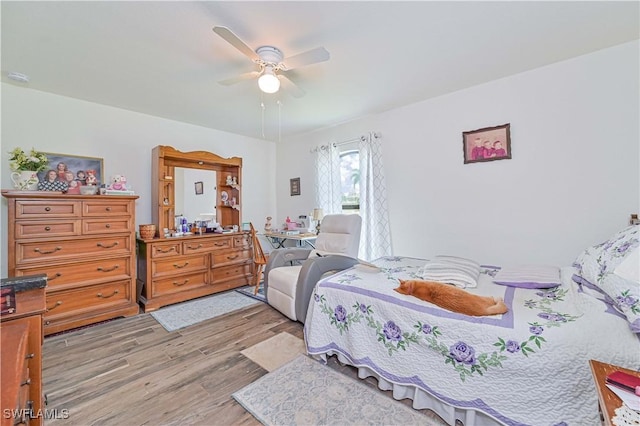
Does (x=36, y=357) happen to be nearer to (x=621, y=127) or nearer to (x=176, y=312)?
(x=176, y=312)

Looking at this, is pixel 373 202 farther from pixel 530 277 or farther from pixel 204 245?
pixel 204 245

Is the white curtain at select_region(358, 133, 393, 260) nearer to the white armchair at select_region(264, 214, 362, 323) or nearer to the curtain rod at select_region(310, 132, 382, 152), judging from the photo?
the curtain rod at select_region(310, 132, 382, 152)

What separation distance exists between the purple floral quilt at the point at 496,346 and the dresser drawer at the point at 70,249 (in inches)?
95.1

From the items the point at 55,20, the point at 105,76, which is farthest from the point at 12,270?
the point at 55,20

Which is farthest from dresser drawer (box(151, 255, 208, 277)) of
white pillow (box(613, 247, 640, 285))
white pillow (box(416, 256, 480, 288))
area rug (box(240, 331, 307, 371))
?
white pillow (box(613, 247, 640, 285))

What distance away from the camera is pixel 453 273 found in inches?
72.1

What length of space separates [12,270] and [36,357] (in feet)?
6.78

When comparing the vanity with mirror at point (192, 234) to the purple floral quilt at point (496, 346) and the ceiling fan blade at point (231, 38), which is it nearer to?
the ceiling fan blade at point (231, 38)

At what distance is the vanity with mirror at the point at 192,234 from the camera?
3.12 metres

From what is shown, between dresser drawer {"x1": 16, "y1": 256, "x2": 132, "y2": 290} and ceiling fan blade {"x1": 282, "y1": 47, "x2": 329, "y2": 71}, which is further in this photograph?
dresser drawer {"x1": 16, "y1": 256, "x2": 132, "y2": 290}

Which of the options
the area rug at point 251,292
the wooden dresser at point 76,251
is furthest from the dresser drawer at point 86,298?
the area rug at point 251,292

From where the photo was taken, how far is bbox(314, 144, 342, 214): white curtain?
3980mm

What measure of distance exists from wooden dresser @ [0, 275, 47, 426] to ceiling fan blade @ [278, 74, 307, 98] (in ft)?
6.54

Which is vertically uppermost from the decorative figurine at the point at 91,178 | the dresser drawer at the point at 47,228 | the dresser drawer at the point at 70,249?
the decorative figurine at the point at 91,178
